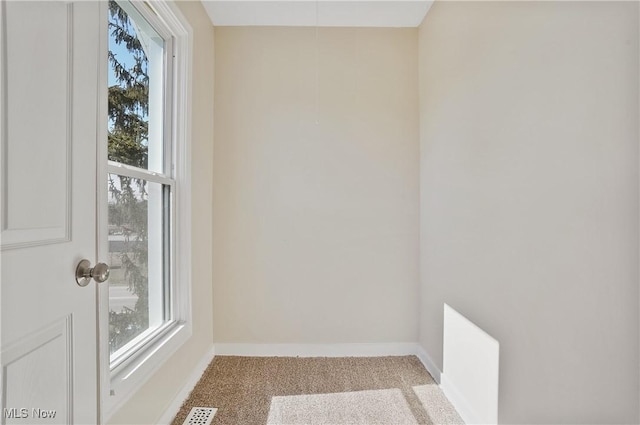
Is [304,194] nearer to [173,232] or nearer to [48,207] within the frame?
[173,232]

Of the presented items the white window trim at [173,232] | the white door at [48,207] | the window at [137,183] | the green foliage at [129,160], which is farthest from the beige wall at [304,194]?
the white door at [48,207]

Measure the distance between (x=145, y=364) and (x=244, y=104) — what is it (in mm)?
1831

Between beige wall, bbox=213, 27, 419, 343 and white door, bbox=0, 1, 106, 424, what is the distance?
1.59m

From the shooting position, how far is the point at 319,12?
8.23 ft

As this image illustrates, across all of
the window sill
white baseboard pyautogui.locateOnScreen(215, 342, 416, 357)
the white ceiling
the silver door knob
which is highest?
the white ceiling

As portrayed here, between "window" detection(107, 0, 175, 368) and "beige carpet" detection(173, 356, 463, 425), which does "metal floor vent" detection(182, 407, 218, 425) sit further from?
"window" detection(107, 0, 175, 368)

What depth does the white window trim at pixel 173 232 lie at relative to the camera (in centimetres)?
117

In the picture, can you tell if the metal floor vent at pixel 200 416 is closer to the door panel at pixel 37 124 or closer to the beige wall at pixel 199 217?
the beige wall at pixel 199 217

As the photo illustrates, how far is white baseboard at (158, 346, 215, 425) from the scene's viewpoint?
1.78 meters

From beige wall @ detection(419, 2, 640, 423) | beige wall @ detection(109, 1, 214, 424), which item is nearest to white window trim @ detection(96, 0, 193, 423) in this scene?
beige wall @ detection(109, 1, 214, 424)

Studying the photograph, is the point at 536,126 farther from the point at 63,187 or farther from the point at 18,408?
the point at 18,408

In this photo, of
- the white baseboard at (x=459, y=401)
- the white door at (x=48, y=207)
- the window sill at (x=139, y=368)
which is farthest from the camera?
the white baseboard at (x=459, y=401)

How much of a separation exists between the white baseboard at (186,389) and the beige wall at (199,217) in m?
0.03

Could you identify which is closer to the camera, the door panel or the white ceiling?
the door panel
